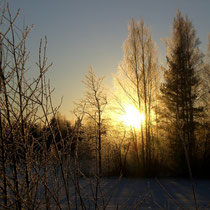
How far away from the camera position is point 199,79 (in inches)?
461

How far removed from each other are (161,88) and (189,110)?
5.60 ft

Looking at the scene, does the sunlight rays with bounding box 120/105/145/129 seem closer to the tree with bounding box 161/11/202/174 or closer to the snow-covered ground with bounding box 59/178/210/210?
the tree with bounding box 161/11/202/174

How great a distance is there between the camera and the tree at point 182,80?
11.3 meters

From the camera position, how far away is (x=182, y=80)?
38.2 feet

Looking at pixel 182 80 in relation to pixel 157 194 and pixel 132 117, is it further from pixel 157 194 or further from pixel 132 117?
pixel 157 194

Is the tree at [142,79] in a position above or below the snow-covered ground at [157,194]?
above

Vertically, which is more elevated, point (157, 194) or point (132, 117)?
point (132, 117)

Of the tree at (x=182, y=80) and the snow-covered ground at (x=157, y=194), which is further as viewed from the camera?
the tree at (x=182, y=80)

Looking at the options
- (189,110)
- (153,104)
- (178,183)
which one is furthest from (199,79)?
(178,183)

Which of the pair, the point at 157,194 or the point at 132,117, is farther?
the point at 132,117

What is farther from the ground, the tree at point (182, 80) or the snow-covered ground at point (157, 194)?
the tree at point (182, 80)

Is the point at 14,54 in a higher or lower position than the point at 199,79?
lower

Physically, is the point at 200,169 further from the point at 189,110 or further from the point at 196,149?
the point at 189,110

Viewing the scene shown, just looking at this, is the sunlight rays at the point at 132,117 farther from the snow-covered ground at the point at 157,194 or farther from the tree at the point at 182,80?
the snow-covered ground at the point at 157,194
